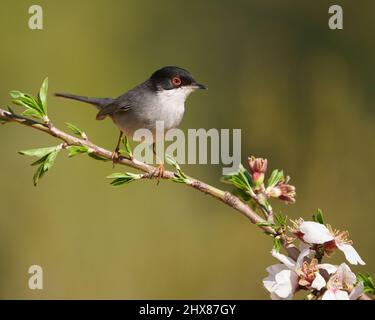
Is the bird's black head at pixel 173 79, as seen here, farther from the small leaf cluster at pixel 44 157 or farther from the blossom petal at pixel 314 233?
the blossom petal at pixel 314 233

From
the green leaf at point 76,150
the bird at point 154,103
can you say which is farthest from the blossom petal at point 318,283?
the bird at point 154,103

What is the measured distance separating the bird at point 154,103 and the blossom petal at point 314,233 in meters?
1.87

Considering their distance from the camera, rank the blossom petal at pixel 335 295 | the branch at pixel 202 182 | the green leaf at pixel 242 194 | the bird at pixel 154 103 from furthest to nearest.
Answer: the bird at pixel 154 103 < the green leaf at pixel 242 194 < the branch at pixel 202 182 < the blossom petal at pixel 335 295

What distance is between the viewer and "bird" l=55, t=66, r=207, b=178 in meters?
3.02

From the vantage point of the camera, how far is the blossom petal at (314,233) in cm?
112

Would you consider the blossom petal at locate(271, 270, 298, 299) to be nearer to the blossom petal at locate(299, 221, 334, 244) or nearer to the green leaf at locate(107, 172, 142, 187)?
the blossom petal at locate(299, 221, 334, 244)

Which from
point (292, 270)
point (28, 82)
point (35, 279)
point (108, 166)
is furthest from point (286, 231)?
point (28, 82)

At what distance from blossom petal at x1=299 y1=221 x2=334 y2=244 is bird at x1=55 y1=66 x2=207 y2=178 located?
73.7 inches

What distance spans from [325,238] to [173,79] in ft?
6.90

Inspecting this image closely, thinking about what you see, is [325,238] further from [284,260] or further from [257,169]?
[257,169]

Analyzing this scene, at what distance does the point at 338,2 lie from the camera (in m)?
5.36

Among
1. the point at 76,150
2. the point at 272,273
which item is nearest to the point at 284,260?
the point at 272,273

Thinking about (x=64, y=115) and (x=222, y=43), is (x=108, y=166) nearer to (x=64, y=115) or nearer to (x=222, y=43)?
(x=64, y=115)
